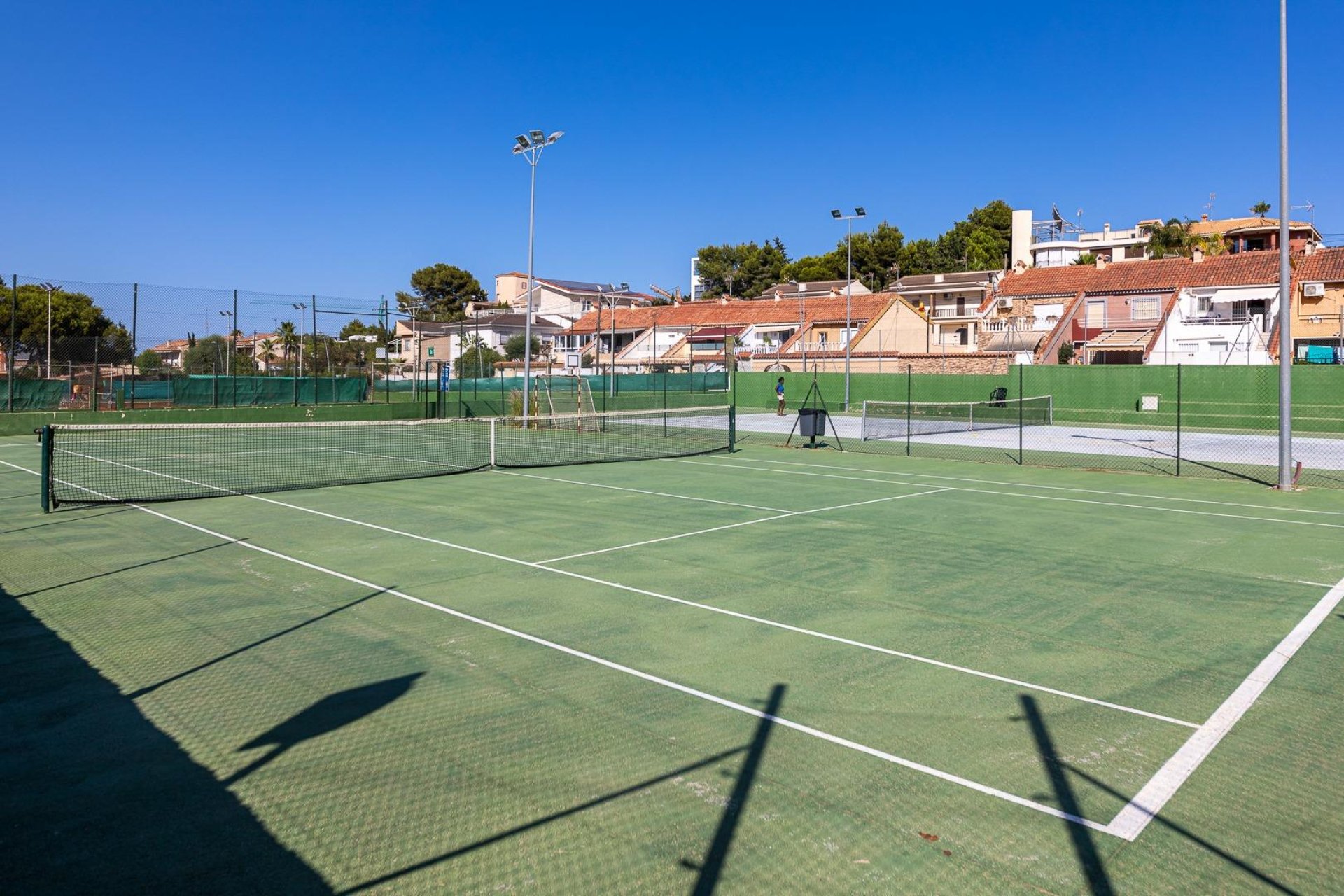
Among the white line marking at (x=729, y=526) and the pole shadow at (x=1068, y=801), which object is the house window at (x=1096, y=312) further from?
the pole shadow at (x=1068, y=801)

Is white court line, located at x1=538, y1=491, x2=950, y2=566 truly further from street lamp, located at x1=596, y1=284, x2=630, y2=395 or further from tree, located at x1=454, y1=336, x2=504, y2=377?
tree, located at x1=454, y1=336, x2=504, y2=377

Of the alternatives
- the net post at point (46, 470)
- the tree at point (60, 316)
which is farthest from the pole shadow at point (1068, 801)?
the tree at point (60, 316)

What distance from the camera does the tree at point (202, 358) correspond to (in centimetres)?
4097

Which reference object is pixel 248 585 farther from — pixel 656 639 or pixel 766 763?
pixel 766 763

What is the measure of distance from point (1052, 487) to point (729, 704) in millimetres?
14524

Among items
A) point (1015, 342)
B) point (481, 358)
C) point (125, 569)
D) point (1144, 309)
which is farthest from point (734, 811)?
point (481, 358)

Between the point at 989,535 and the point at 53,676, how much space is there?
11.2 m

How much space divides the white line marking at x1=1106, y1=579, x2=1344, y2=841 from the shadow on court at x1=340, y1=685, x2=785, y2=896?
1.96m

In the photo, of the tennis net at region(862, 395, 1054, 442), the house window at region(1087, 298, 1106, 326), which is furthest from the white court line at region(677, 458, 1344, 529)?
the house window at region(1087, 298, 1106, 326)

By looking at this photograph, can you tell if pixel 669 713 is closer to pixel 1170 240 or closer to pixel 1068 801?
pixel 1068 801

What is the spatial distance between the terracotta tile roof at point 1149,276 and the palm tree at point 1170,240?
15.3 metres

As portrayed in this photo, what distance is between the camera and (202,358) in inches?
1655

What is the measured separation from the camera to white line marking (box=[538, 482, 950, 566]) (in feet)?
39.2

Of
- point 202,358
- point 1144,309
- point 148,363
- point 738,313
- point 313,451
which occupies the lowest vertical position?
point 313,451
